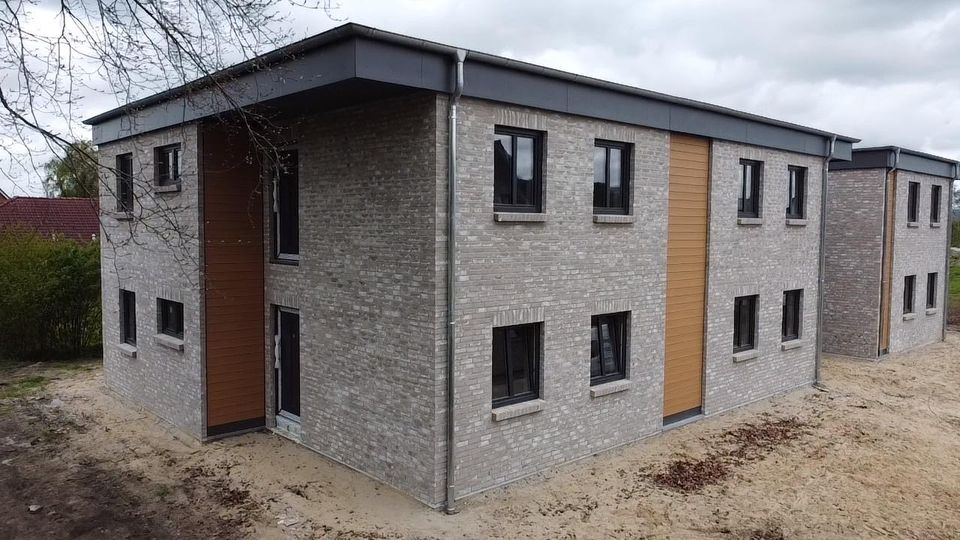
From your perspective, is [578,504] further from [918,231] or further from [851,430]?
[918,231]

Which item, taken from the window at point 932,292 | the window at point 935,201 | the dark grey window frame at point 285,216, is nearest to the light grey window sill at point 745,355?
the dark grey window frame at point 285,216

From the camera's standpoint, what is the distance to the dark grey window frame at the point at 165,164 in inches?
470

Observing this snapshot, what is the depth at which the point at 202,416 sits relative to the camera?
36.1 feet

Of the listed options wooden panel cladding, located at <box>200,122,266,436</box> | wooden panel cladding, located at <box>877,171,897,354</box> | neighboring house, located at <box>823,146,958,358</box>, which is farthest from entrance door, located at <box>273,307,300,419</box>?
wooden panel cladding, located at <box>877,171,897,354</box>

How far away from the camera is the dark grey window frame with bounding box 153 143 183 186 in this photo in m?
11.9

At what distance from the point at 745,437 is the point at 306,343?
7.66m

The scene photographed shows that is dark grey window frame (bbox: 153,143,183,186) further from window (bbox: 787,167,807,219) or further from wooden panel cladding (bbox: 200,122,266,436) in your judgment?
window (bbox: 787,167,807,219)

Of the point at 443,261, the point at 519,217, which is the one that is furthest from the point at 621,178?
the point at 443,261

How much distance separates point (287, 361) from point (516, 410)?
4.37 meters

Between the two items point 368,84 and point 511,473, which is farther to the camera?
point 511,473

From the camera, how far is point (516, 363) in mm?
9477

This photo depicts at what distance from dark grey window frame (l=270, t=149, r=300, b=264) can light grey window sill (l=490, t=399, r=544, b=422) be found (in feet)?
13.9

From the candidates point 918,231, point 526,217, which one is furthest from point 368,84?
point 918,231

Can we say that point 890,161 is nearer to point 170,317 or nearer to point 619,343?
point 619,343
